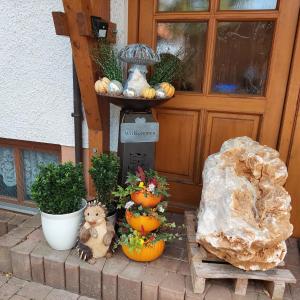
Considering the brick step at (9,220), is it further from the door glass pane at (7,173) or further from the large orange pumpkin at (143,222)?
the large orange pumpkin at (143,222)

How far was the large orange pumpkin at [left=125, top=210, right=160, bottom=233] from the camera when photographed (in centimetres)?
211

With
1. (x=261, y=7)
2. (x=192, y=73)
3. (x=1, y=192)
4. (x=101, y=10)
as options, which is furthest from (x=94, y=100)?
(x=1, y=192)

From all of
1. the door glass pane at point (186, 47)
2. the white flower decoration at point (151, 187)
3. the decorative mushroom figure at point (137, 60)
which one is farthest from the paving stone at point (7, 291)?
the door glass pane at point (186, 47)

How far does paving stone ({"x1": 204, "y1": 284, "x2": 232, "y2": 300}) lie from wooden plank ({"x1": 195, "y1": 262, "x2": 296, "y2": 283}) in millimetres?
143

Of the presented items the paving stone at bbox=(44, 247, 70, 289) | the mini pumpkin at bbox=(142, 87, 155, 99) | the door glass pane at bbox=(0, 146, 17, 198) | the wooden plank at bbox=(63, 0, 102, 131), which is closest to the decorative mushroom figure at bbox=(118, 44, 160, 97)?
the mini pumpkin at bbox=(142, 87, 155, 99)

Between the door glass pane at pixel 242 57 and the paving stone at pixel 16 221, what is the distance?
242 cm

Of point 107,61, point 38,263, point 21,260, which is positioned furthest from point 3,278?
point 107,61

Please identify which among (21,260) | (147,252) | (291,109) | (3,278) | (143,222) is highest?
(291,109)

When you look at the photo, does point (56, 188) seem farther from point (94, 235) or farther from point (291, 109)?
point (291, 109)

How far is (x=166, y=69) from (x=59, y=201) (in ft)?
4.42

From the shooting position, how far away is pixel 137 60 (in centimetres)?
216

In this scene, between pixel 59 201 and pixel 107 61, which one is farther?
pixel 107 61

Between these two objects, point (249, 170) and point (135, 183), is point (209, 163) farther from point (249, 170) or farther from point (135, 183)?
point (135, 183)

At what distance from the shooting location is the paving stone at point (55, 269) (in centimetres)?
219
